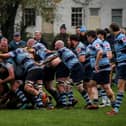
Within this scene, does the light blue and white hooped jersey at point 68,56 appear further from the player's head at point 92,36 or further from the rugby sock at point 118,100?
the rugby sock at point 118,100

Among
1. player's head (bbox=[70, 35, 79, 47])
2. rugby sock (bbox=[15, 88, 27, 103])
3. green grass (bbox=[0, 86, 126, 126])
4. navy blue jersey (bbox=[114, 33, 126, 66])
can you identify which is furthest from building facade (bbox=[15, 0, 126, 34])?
navy blue jersey (bbox=[114, 33, 126, 66])

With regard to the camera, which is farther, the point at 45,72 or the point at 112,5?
the point at 112,5

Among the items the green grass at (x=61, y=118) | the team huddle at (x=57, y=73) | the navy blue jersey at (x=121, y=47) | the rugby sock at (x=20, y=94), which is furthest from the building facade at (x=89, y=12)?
the navy blue jersey at (x=121, y=47)

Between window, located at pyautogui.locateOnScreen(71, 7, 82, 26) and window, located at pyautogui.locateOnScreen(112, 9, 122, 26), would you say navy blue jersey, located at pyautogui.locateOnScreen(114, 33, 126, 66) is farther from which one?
window, located at pyautogui.locateOnScreen(112, 9, 122, 26)

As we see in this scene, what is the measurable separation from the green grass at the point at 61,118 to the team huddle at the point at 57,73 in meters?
0.45

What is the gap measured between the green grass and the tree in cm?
2475

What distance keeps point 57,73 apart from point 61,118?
2637mm

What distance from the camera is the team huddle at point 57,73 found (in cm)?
1678

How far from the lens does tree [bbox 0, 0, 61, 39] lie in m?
41.5

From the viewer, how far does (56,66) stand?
17422 millimetres

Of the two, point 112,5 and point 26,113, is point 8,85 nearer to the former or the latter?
point 26,113

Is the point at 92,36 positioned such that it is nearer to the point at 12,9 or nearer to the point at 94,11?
the point at 12,9

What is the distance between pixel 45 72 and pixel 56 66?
43 centimetres

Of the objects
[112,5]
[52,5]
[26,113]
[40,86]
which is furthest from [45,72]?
[112,5]
